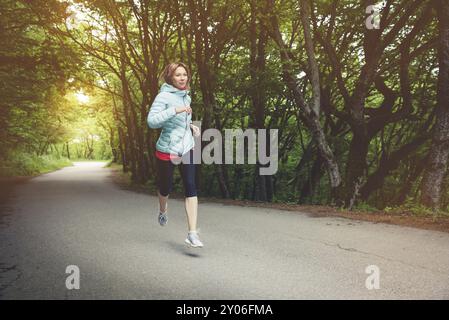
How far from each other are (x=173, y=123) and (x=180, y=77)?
0.55m

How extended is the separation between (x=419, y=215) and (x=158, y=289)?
223 inches

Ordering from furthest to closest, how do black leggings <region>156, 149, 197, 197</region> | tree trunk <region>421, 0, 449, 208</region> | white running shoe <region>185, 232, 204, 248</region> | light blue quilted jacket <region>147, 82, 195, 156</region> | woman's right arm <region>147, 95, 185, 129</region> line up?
tree trunk <region>421, 0, 449, 208</region>, black leggings <region>156, 149, 197, 197</region>, white running shoe <region>185, 232, 204, 248</region>, light blue quilted jacket <region>147, 82, 195, 156</region>, woman's right arm <region>147, 95, 185, 129</region>

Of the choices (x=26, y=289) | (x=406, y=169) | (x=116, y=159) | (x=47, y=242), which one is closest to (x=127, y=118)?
(x=406, y=169)

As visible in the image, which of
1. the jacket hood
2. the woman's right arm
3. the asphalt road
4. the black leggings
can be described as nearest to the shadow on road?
the asphalt road

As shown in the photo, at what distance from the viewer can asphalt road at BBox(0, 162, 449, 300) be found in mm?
3551

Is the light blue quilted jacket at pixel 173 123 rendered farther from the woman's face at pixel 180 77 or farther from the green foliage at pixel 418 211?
the green foliage at pixel 418 211

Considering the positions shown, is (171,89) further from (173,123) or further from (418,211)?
(418,211)

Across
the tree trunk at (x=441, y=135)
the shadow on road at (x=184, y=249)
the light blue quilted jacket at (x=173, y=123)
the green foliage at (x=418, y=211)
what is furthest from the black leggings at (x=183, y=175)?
the tree trunk at (x=441, y=135)

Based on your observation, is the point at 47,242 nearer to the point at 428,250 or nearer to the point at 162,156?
the point at 162,156

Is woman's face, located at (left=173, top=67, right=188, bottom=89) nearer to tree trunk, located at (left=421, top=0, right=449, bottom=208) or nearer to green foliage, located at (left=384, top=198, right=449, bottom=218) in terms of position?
green foliage, located at (left=384, top=198, right=449, bottom=218)

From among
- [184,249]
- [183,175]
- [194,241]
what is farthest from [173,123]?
[184,249]

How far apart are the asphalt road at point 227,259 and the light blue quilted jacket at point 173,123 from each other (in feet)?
4.34

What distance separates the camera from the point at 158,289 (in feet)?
11.9

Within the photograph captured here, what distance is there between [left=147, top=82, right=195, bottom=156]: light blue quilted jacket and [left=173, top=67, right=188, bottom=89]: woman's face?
8cm
